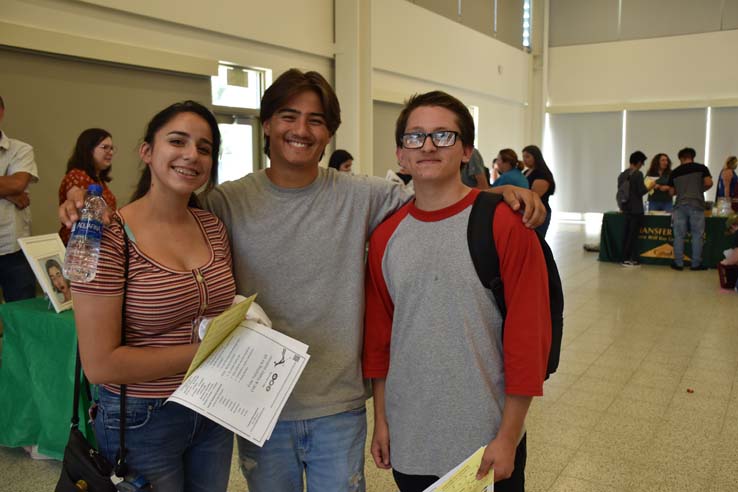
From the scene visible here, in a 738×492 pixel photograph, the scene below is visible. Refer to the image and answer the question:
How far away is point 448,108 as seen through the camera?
1444mm

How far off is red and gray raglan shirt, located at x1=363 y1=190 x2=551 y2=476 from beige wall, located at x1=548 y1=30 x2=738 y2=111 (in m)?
14.5

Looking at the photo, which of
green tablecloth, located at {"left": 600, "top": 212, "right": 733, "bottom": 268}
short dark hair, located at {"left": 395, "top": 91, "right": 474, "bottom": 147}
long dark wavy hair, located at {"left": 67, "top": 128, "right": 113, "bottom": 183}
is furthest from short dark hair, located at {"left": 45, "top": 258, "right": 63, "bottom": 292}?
green tablecloth, located at {"left": 600, "top": 212, "right": 733, "bottom": 268}

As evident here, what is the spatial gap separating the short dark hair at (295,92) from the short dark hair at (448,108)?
0.73 ft

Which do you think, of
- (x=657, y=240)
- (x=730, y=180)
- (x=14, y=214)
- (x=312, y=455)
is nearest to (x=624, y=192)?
(x=657, y=240)

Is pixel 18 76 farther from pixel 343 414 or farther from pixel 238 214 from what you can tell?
pixel 343 414

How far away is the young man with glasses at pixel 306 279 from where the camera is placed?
5.17ft

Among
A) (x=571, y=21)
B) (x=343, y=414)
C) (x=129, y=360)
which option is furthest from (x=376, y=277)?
(x=571, y=21)

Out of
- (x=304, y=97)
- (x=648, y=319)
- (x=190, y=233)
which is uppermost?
(x=304, y=97)

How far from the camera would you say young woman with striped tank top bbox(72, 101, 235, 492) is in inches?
50.4

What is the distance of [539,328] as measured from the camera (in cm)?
Answer: 134

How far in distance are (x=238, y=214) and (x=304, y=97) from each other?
353 millimetres

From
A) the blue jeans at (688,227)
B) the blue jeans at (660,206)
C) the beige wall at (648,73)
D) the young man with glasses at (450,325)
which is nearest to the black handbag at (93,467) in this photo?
the young man with glasses at (450,325)

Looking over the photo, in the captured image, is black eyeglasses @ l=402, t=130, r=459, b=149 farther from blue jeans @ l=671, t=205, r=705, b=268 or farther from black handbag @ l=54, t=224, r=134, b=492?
blue jeans @ l=671, t=205, r=705, b=268

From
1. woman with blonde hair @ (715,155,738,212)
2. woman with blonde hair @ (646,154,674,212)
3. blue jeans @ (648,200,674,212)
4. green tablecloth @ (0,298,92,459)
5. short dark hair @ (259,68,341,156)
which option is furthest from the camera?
woman with blonde hair @ (715,155,738,212)
